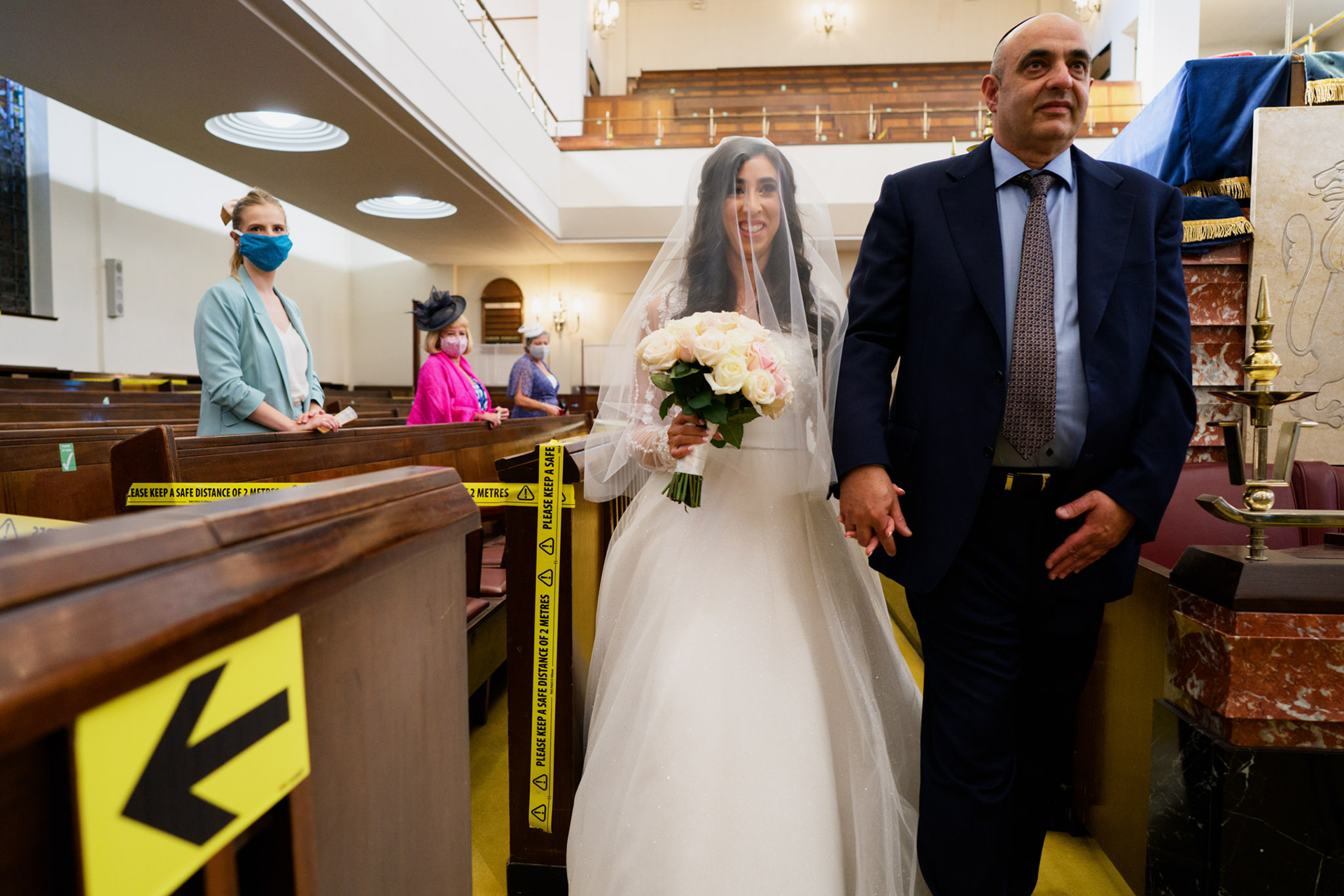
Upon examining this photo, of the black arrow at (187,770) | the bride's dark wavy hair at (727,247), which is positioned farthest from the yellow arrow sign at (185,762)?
the bride's dark wavy hair at (727,247)

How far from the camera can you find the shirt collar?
1346 mm

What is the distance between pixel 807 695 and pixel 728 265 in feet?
3.17

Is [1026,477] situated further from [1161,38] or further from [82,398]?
[1161,38]

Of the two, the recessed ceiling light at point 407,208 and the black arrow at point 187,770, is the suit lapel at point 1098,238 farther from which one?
the recessed ceiling light at point 407,208

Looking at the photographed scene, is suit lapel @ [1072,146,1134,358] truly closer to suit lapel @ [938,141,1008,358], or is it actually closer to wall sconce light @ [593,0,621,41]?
suit lapel @ [938,141,1008,358]

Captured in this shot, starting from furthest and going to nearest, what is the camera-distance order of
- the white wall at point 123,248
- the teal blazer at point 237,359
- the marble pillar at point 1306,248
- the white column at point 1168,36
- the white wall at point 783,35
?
the white wall at point 783,35 → the white column at point 1168,36 → the white wall at point 123,248 → the marble pillar at point 1306,248 → the teal blazer at point 237,359

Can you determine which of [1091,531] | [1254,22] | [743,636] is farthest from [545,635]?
[1254,22]

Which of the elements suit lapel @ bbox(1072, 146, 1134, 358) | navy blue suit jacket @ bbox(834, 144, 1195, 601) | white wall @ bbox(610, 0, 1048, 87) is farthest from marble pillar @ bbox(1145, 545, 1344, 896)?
white wall @ bbox(610, 0, 1048, 87)

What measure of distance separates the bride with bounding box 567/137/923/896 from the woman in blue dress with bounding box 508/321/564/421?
3.63m

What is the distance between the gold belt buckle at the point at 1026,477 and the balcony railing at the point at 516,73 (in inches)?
279

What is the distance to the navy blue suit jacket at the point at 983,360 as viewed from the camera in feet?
4.15

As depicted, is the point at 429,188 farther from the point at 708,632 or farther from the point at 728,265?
the point at 708,632

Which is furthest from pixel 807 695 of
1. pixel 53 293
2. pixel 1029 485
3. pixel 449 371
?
pixel 53 293

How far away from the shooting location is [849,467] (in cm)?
129
